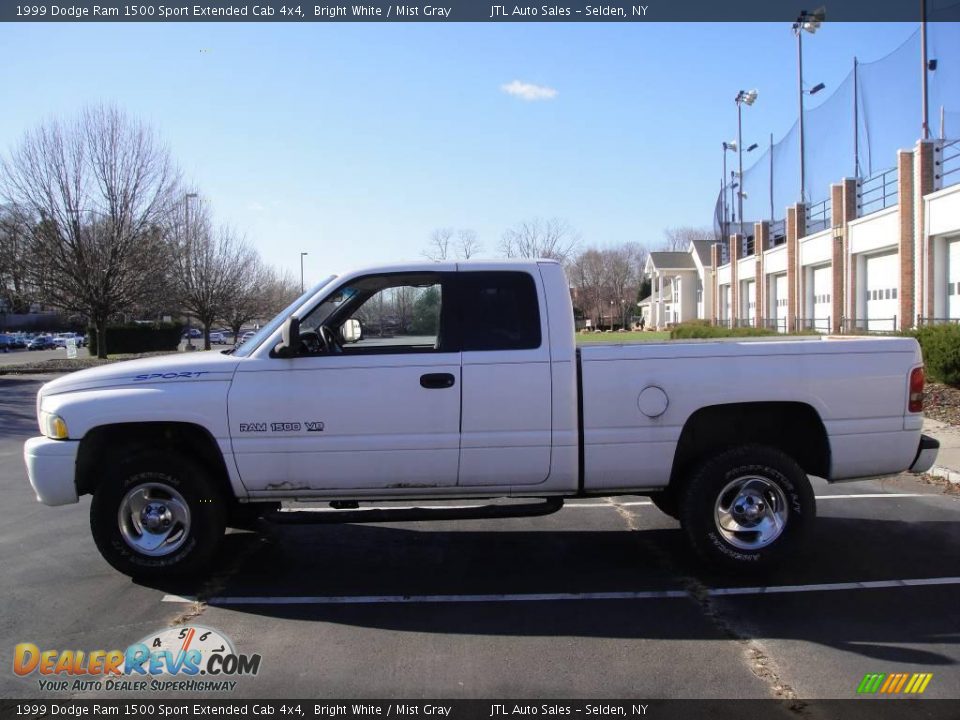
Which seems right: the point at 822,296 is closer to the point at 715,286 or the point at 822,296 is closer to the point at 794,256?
the point at 794,256

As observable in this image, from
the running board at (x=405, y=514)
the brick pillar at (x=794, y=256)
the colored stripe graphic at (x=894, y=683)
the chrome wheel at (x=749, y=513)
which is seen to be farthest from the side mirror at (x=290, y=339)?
the brick pillar at (x=794, y=256)

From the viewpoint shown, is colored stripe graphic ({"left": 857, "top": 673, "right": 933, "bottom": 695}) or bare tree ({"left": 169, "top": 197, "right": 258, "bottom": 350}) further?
bare tree ({"left": 169, "top": 197, "right": 258, "bottom": 350})

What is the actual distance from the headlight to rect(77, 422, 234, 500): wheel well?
147 mm

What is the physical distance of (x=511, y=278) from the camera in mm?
5508

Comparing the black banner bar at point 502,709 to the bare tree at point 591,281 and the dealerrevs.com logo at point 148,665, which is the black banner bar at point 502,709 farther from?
the bare tree at point 591,281

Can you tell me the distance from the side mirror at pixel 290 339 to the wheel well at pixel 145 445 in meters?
0.77

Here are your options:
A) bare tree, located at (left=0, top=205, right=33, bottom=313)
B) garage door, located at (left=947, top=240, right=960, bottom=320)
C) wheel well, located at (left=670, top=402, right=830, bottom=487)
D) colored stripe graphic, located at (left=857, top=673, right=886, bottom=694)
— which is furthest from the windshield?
bare tree, located at (left=0, top=205, right=33, bottom=313)

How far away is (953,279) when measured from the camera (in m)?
22.5

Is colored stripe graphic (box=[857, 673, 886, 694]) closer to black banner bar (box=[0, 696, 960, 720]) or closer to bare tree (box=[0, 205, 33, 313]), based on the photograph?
black banner bar (box=[0, 696, 960, 720])

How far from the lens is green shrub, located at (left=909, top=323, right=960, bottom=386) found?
44.9 feet

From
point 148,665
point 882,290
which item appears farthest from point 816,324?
point 148,665

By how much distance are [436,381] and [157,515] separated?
84.5 inches

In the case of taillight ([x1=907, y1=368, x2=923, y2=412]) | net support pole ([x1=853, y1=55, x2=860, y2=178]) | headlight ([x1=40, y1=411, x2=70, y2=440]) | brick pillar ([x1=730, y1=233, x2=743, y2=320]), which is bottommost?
headlight ([x1=40, y1=411, x2=70, y2=440])

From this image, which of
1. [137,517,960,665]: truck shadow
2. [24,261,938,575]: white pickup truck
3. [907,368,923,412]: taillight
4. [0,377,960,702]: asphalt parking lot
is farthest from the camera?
[907,368,923,412]: taillight
